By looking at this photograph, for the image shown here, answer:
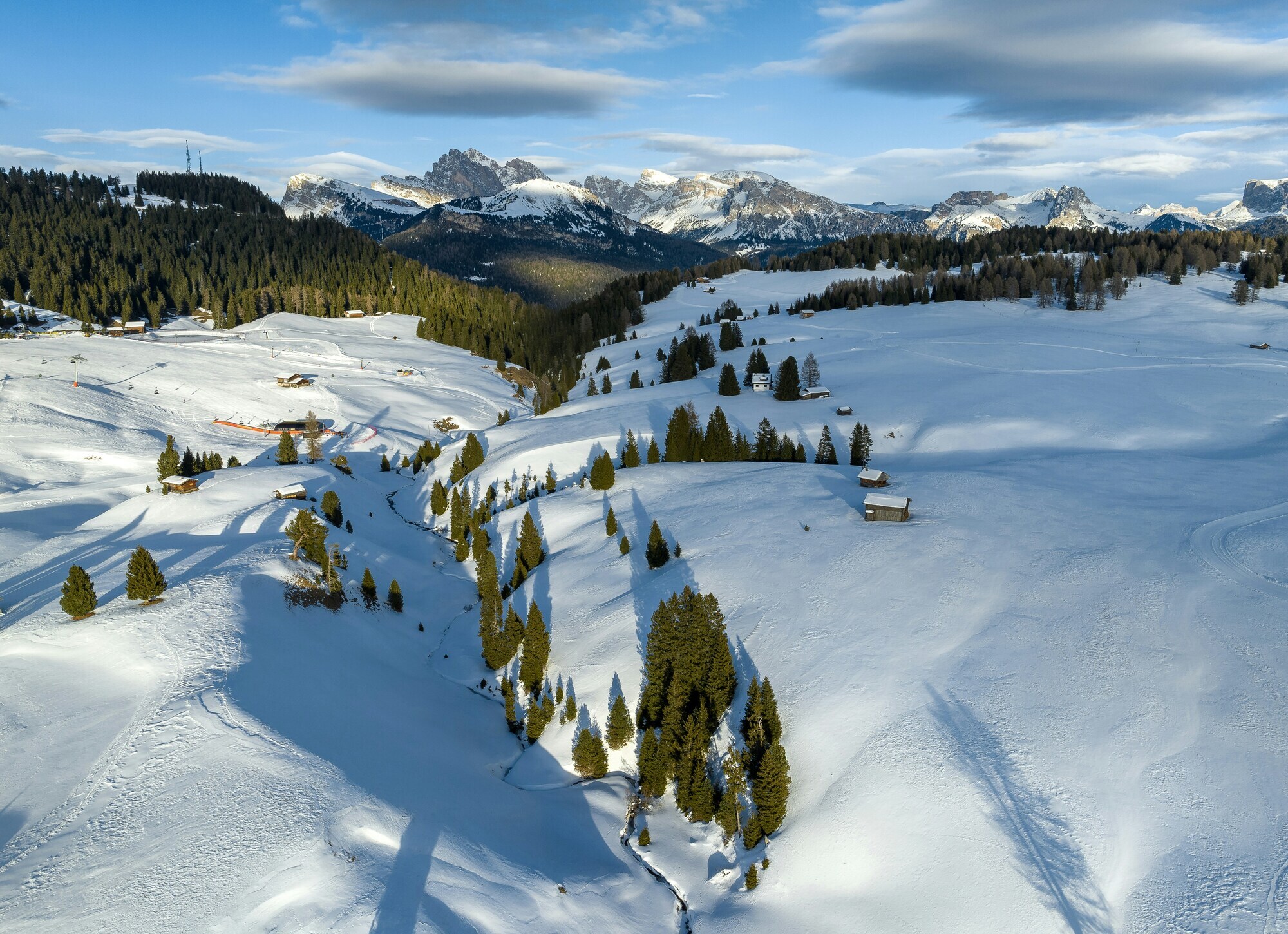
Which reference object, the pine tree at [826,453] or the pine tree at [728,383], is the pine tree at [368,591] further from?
the pine tree at [728,383]

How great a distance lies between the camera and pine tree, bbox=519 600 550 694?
41.3 m

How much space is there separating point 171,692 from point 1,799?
253 inches

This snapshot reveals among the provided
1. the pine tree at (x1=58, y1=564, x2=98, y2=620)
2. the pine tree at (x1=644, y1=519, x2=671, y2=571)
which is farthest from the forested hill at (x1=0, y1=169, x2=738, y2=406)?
the pine tree at (x1=58, y1=564, x2=98, y2=620)

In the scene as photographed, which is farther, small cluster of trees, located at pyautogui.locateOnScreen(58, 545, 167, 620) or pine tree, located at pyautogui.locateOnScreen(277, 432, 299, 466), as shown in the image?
pine tree, located at pyautogui.locateOnScreen(277, 432, 299, 466)

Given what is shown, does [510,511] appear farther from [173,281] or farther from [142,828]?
[173,281]

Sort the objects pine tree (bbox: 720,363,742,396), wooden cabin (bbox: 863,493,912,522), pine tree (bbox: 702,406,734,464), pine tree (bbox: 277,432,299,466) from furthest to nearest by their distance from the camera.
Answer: pine tree (bbox: 720,363,742,396) < pine tree (bbox: 277,432,299,466) < pine tree (bbox: 702,406,734,464) < wooden cabin (bbox: 863,493,912,522)

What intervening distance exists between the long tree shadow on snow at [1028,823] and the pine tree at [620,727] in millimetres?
14718

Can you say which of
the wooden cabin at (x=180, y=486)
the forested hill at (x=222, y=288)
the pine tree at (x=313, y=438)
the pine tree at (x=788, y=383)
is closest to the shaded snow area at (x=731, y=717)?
the wooden cabin at (x=180, y=486)

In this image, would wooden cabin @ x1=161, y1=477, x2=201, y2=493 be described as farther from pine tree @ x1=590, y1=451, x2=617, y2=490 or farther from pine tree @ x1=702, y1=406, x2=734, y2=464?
pine tree @ x1=702, y1=406, x2=734, y2=464

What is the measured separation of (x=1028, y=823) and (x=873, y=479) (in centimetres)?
3059

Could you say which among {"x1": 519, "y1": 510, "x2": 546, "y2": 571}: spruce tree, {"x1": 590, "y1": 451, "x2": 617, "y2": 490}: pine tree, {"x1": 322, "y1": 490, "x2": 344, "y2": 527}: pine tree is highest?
{"x1": 590, "y1": 451, "x2": 617, "y2": 490}: pine tree

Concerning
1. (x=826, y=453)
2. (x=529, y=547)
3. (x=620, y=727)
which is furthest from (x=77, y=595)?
(x=826, y=453)

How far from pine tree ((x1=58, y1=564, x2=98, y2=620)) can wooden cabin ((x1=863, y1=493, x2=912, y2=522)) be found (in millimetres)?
46096

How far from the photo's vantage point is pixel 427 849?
87.2 feet
